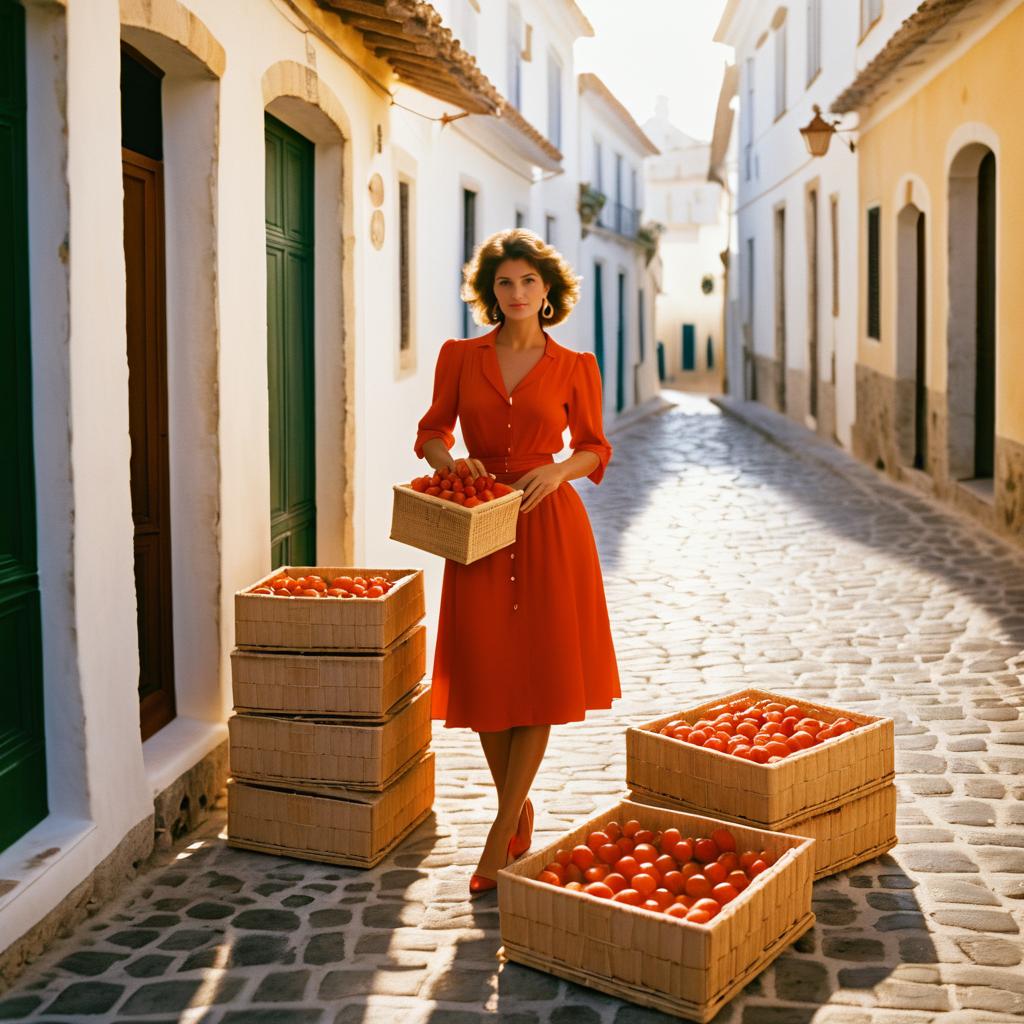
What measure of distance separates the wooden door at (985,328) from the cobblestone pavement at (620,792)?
3.48 m

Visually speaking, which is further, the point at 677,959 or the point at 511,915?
the point at 511,915

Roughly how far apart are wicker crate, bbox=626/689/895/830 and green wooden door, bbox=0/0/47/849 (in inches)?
74.8

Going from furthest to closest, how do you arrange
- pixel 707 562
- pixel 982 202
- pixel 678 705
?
pixel 982 202 → pixel 707 562 → pixel 678 705

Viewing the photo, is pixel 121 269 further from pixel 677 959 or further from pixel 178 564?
pixel 677 959

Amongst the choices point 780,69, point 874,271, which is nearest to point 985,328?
point 874,271

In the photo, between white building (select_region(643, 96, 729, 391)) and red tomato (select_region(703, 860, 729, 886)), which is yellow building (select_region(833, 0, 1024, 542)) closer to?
red tomato (select_region(703, 860, 729, 886))

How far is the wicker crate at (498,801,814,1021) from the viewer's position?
3740 millimetres

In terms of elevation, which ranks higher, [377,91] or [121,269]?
[377,91]

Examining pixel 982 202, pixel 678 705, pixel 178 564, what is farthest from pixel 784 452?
pixel 178 564

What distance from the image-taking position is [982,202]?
508 inches

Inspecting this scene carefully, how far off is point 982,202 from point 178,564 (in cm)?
938

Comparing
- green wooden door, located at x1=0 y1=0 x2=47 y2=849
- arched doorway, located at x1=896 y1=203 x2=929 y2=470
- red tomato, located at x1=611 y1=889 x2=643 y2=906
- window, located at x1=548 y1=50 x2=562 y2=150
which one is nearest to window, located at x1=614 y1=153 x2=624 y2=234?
window, located at x1=548 y1=50 x2=562 y2=150

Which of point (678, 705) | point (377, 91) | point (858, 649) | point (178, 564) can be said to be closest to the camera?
point (178, 564)

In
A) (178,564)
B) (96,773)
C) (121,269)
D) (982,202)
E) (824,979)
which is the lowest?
(824,979)
